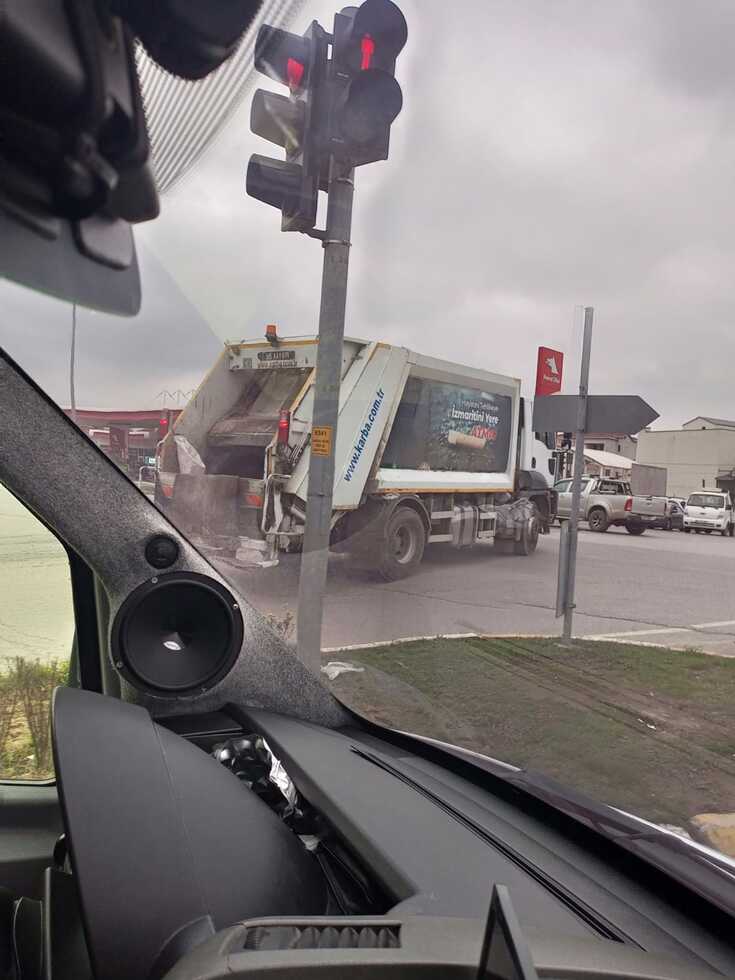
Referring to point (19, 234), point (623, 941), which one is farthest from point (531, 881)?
point (19, 234)

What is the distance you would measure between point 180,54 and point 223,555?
110 centimetres

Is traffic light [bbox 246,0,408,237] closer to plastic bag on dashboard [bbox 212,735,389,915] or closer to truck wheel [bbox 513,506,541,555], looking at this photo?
plastic bag on dashboard [bbox 212,735,389,915]

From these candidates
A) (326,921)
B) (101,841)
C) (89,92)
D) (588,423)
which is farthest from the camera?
(588,423)

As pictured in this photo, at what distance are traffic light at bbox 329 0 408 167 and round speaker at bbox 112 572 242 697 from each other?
1372mm

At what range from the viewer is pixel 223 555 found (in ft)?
6.03

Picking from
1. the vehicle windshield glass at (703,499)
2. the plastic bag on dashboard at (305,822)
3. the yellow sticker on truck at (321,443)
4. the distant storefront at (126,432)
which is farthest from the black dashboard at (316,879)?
the vehicle windshield glass at (703,499)

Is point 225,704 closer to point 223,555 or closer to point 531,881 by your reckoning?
point 223,555

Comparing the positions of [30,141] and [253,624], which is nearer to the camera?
[30,141]

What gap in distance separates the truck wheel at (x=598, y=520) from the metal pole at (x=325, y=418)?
352 centimetres

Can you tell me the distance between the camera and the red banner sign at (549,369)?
7.05 ft

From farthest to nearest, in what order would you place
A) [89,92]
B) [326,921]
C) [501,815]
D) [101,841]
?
[501,815], [89,92], [101,841], [326,921]

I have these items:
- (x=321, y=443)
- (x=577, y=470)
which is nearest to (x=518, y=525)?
(x=577, y=470)

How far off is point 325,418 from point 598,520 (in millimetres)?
4363

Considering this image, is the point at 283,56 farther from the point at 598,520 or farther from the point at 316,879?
the point at 598,520
